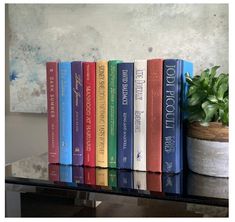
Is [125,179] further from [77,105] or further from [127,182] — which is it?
[77,105]

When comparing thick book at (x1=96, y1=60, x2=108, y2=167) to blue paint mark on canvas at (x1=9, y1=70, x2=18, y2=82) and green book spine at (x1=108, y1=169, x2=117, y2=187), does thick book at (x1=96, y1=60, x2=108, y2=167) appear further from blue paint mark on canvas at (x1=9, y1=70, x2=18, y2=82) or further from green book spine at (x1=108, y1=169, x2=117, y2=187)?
blue paint mark on canvas at (x1=9, y1=70, x2=18, y2=82)

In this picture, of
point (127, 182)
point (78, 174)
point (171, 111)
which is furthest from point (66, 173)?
point (171, 111)

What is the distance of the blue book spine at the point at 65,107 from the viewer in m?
0.63

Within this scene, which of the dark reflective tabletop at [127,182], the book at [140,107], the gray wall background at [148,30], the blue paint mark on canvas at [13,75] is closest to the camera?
the dark reflective tabletop at [127,182]

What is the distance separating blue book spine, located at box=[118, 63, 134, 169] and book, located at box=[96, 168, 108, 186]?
2.0 inches

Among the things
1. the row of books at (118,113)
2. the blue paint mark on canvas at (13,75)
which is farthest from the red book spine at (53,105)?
the blue paint mark on canvas at (13,75)

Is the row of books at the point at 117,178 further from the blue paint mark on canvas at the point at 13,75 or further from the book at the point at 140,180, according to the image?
the blue paint mark on canvas at the point at 13,75

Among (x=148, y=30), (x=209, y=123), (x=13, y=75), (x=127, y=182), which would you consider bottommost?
(x=127, y=182)

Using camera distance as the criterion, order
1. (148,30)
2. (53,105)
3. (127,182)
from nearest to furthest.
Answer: (127,182)
(53,105)
(148,30)

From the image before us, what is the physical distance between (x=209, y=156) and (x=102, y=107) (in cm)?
22

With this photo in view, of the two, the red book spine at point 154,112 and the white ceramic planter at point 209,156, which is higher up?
the red book spine at point 154,112

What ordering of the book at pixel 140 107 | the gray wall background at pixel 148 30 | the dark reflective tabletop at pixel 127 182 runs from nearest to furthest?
the dark reflective tabletop at pixel 127 182, the book at pixel 140 107, the gray wall background at pixel 148 30

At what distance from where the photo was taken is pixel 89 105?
0.62 m

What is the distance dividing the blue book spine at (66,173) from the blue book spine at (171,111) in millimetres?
180
